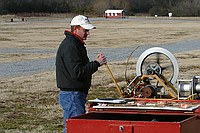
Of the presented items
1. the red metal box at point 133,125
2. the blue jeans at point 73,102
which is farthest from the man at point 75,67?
the red metal box at point 133,125

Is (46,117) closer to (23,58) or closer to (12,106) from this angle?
(12,106)

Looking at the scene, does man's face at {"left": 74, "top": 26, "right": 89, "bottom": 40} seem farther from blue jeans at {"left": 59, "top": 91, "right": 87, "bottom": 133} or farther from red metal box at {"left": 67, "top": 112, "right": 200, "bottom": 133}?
red metal box at {"left": 67, "top": 112, "right": 200, "bottom": 133}

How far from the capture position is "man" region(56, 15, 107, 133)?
5.99m

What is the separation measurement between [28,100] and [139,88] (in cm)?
619

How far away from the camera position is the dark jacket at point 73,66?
236 inches

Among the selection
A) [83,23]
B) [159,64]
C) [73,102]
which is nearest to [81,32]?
[83,23]

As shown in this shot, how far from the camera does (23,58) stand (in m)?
23.6

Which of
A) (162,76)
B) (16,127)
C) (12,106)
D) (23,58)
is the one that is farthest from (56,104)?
(23,58)

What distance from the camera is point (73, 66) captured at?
599cm

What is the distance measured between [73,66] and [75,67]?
0.03 meters

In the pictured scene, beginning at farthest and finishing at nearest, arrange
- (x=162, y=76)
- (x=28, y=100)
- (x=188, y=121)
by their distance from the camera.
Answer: (x=28, y=100) < (x=162, y=76) < (x=188, y=121)

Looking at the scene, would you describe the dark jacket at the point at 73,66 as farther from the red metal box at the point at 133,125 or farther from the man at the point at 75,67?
the red metal box at the point at 133,125

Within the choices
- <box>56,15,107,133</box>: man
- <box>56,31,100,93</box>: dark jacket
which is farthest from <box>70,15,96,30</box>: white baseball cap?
<box>56,31,100,93</box>: dark jacket

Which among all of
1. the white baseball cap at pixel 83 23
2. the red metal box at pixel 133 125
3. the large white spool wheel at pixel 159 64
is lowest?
the red metal box at pixel 133 125
